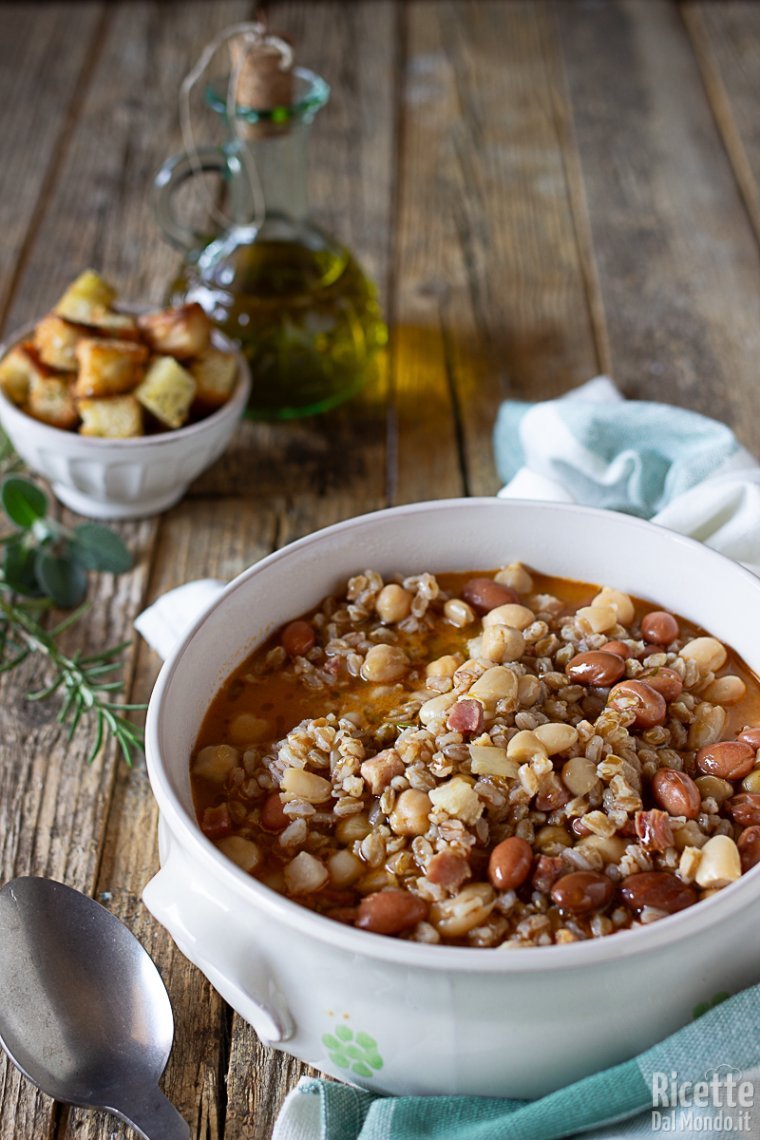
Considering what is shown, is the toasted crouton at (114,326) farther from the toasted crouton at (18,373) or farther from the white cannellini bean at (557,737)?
the white cannellini bean at (557,737)

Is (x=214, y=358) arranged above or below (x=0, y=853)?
above

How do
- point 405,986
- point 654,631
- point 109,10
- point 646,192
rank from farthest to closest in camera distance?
point 109,10
point 646,192
point 654,631
point 405,986

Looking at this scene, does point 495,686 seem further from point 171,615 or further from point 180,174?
point 180,174

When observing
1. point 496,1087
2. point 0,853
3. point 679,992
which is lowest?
point 0,853

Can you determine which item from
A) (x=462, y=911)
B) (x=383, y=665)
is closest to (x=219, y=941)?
(x=462, y=911)

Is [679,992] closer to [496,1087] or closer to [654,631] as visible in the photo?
[496,1087]

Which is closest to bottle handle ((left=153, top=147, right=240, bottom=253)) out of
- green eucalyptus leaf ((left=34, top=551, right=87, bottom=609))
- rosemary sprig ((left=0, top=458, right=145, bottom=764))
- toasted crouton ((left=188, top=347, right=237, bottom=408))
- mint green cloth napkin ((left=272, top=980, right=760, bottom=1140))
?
toasted crouton ((left=188, top=347, right=237, bottom=408))

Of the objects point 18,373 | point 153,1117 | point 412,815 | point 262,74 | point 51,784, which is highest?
point 262,74

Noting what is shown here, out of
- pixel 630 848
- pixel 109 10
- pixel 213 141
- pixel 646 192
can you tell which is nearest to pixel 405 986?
pixel 630 848

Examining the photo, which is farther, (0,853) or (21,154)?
(21,154)
